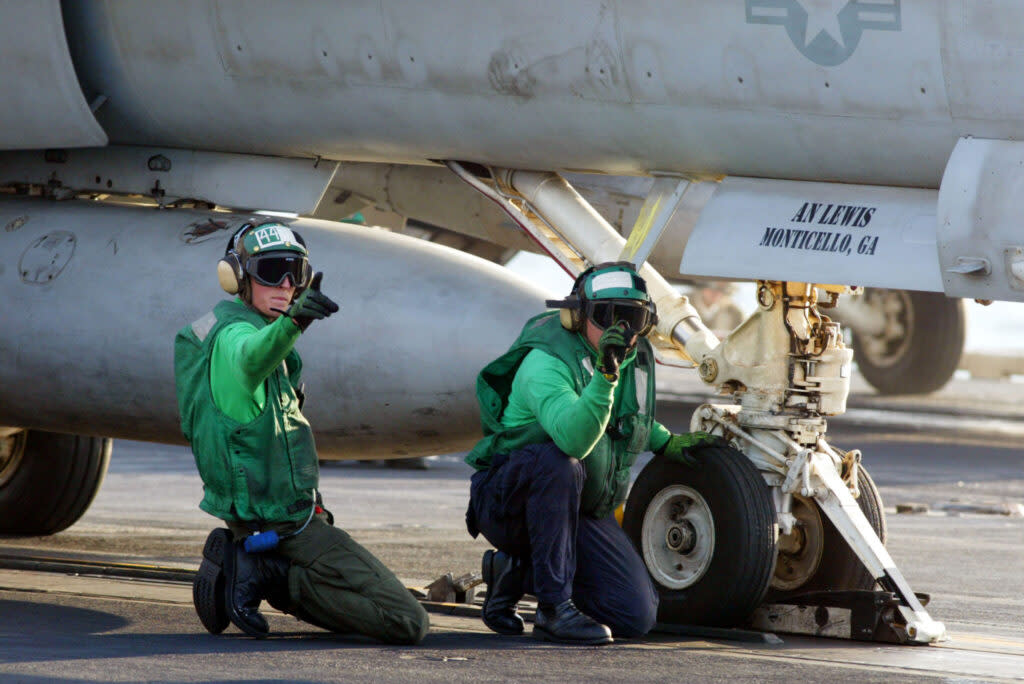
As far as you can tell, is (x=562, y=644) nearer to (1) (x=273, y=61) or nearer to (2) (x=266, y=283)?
(2) (x=266, y=283)

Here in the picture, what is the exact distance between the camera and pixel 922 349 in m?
22.3

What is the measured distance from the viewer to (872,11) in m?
6.75

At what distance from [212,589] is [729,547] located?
1900mm

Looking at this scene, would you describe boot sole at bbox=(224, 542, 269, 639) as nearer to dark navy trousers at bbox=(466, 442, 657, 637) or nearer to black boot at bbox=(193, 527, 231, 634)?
black boot at bbox=(193, 527, 231, 634)

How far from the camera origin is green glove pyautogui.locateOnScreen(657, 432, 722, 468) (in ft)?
23.9

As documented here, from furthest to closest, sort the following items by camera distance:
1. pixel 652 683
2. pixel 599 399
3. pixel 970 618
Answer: pixel 970 618 < pixel 599 399 < pixel 652 683

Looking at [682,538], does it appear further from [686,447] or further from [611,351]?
[611,351]

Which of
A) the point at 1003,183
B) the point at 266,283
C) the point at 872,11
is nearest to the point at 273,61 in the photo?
the point at 266,283

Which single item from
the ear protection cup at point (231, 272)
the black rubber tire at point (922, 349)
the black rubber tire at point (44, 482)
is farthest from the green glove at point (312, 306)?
the black rubber tire at point (922, 349)

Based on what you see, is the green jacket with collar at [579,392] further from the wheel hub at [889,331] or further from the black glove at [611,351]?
the wheel hub at [889,331]

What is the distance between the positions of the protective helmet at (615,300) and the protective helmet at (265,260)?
881 millimetres

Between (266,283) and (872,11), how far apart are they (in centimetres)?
233

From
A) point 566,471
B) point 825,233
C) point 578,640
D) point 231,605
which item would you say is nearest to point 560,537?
point 566,471

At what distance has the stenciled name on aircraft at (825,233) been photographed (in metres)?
6.98
